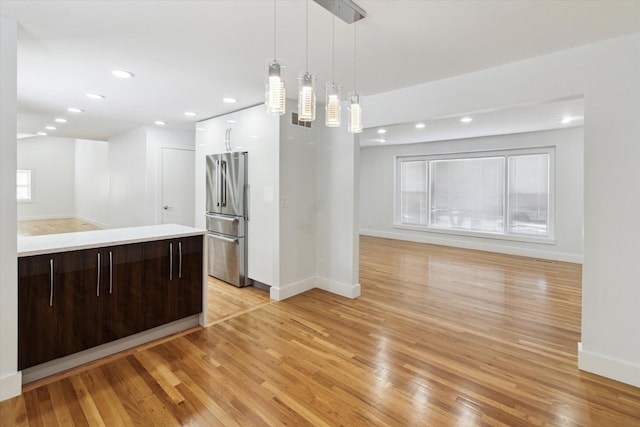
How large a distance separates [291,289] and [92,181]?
409 inches

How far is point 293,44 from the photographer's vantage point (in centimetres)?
242

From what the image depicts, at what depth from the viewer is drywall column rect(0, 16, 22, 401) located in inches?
78.8

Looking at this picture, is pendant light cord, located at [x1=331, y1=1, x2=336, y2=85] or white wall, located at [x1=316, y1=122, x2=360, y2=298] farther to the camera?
white wall, located at [x1=316, y1=122, x2=360, y2=298]

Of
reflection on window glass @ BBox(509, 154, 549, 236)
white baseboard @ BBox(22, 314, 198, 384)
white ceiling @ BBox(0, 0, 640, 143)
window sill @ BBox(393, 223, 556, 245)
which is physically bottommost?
white baseboard @ BBox(22, 314, 198, 384)

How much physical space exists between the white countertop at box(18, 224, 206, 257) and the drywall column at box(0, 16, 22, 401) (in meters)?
0.14

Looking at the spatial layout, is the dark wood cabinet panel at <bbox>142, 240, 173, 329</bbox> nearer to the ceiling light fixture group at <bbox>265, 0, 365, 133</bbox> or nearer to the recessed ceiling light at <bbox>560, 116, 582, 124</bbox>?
the ceiling light fixture group at <bbox>265, 0, 365, 133</bbox>

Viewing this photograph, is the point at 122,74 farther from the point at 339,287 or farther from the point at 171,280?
the point at 339,287

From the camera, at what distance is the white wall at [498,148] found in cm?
581

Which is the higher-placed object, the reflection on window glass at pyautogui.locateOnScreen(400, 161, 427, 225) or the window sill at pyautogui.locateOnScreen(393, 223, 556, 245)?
the reflection on window glass at pyautogui.locateOnScreen(400, 161, 427, 225)

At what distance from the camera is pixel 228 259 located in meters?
4.52

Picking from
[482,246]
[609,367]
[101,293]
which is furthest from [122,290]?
[482,246]

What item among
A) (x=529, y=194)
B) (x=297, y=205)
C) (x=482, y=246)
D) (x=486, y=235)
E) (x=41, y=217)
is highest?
(x=529, y=194)

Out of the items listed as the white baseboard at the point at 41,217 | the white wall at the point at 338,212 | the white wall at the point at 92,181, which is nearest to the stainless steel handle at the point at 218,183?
the white wall at the point at 338,212

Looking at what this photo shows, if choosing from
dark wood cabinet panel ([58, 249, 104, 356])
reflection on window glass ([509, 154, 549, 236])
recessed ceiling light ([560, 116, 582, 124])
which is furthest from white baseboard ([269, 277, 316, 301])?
reflection on window glass ([509, 154, 549, 236])
